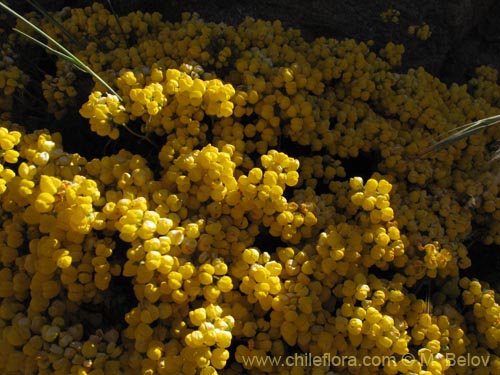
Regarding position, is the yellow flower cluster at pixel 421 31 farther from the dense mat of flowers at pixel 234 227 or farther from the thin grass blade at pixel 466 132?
the thin grass blade at pixel 466 132

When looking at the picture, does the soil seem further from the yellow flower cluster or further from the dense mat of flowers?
the dense mat of flowers

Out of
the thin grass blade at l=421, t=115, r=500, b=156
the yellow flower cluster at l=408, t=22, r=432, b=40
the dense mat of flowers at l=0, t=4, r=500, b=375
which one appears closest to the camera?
the dense mat of flowers at l=0, t=4, r=500, b=375

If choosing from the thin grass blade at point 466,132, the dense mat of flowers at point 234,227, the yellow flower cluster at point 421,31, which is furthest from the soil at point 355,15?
the thin grass blade at point 466,132

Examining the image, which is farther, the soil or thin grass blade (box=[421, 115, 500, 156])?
the soil

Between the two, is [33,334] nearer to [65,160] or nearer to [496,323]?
[65,160]

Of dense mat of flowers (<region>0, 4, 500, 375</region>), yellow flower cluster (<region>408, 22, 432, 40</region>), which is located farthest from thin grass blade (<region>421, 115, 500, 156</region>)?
yellow flower cluster (<region>408, 22, 432, 40</region>)

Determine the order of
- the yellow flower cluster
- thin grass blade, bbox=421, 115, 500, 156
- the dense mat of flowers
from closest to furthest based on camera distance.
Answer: the dense mat of flowers, thin grass blade, bbox=421, 115, 500, 156, the yellow flower cluster

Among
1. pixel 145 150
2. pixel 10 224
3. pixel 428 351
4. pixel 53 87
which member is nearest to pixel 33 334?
pixel 10 224

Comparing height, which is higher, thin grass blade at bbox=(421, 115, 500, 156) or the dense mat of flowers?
thin grass blade at bbox=(421, 115, 500, 156)
